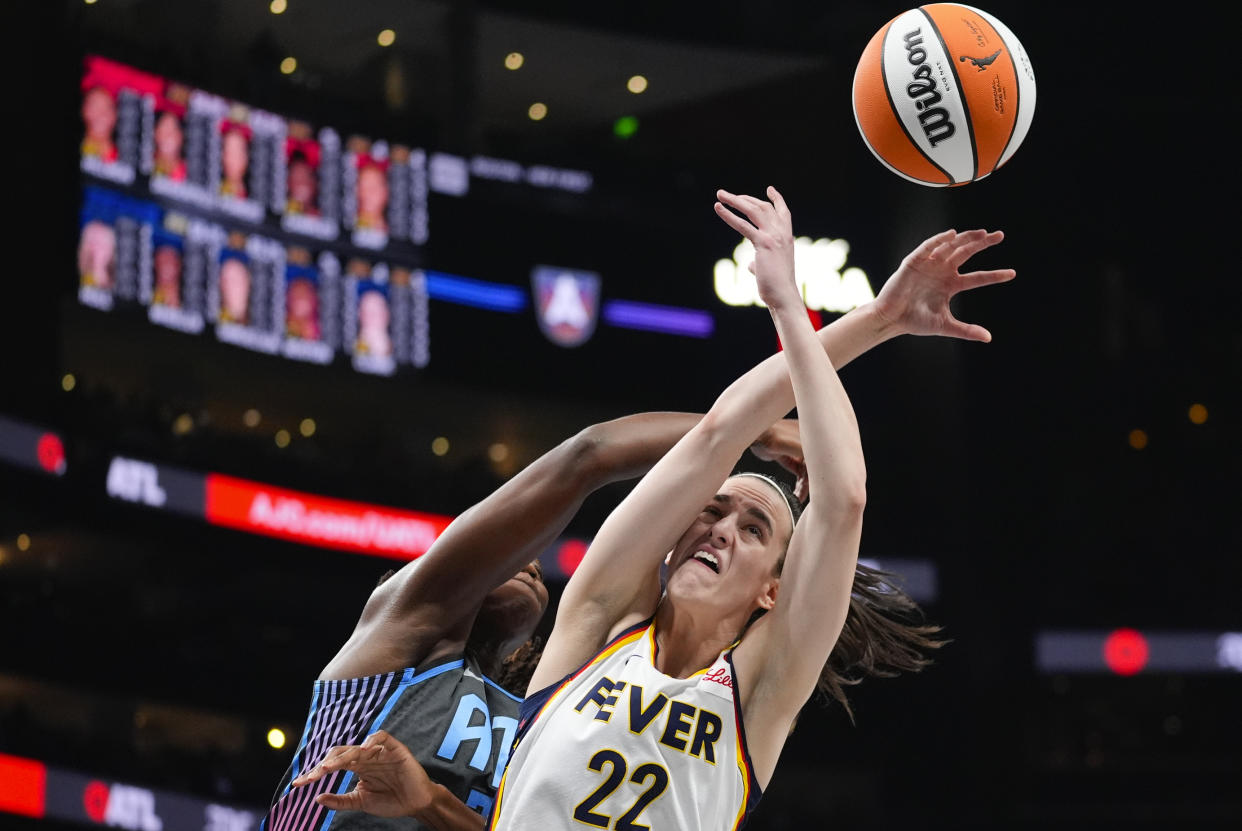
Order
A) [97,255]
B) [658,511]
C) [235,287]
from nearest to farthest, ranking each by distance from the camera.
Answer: [658,511] < [97,255] < [235,287]

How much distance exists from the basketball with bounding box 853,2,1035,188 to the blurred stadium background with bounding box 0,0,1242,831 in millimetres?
12522

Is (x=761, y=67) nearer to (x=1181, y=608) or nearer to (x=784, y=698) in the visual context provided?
(x=1181, y=608)

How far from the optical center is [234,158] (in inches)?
672

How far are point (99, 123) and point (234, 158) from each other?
1545 mm

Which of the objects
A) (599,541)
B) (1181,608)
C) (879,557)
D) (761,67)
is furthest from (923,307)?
(761,67)

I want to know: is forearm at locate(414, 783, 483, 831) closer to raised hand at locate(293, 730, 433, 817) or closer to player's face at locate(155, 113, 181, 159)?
raised hand at locate(293, 730, 433, 817)

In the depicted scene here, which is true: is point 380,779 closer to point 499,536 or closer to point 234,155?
point 499,536

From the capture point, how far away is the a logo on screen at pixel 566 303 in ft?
65.0

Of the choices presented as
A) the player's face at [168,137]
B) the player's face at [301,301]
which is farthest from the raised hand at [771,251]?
the player's face at [301,301]

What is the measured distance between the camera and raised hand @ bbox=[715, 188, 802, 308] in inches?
139

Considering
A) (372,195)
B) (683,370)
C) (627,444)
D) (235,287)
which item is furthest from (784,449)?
(683,370)

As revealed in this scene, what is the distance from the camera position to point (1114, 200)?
71.9 feet

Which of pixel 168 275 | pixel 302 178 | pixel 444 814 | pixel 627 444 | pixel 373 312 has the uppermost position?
pixel 302 178

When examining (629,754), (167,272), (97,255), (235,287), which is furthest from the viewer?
(235,287)
